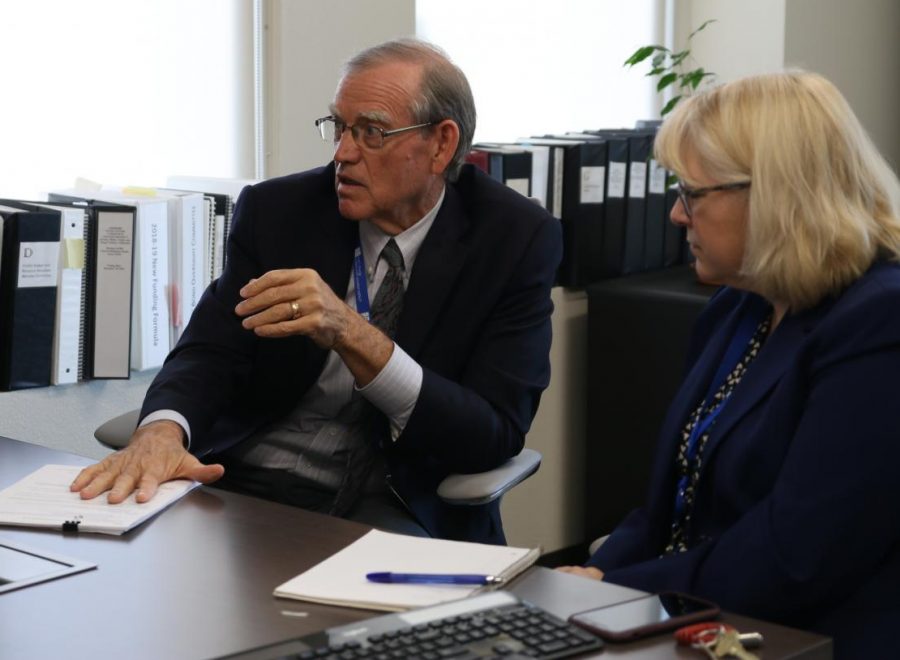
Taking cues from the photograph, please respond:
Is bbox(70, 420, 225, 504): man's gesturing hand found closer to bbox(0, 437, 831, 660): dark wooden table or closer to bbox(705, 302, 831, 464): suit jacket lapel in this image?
bbox(0, 437, 831, 660): dark wooden table

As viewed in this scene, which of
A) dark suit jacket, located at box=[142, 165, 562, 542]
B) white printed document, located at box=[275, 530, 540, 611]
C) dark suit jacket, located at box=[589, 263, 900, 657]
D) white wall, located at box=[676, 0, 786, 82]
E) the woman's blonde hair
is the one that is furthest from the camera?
white wall, located at box=[676, 0, 786, 82]

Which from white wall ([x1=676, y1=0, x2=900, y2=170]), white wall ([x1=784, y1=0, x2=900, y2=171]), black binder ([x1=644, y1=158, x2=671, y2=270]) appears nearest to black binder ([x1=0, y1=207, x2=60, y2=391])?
black binder ([x1=644, y1=158, x2=671, y2=270])

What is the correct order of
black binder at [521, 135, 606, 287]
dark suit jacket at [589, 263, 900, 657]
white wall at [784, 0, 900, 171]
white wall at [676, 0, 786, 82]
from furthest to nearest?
white wall at [784, 0, 900, 171], white wall at [676, 0, 786, 82], black binder at [521, 135, 606, 287], dark suit jacket at [589, 263, 900, 657]

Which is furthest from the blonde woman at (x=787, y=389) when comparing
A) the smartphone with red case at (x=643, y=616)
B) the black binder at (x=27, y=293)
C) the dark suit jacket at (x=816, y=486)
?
the black binder at (x=27, y=293)

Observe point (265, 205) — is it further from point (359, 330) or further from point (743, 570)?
point (743, 570)

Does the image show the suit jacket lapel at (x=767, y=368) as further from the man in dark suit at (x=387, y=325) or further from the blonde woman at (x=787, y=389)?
the man in dark suit at (x=387, y=325)

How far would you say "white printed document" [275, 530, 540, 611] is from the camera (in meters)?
1.33

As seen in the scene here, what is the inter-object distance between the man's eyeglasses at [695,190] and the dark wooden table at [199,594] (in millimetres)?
627

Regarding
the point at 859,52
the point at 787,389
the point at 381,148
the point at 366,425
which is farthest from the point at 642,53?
the point at 787,389

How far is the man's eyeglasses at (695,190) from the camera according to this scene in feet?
5.79

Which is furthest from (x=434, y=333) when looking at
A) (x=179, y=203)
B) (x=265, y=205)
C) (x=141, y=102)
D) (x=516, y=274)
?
(x=141, y=102)

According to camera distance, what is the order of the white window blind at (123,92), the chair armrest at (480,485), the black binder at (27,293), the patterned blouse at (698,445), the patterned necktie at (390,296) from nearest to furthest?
the patterned blouse at (698,445)
the chair armrest at (480,485)
the patterned necktie at (390,296)
the black binder at (27,293)
the white window blind at (123,92)

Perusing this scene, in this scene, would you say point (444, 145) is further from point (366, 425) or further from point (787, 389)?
point (787, 389)

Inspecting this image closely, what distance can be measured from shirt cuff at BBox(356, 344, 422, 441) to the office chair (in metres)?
0.14
